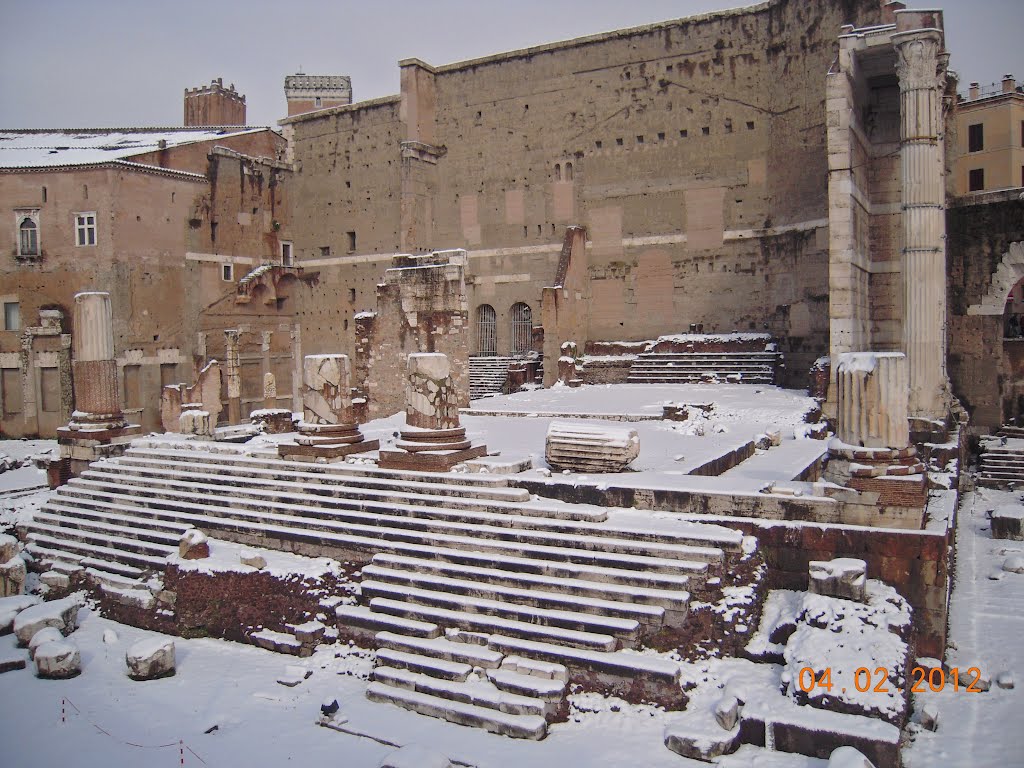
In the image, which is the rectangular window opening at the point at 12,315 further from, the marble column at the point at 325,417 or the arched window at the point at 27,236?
the marble column at the point at 325,417

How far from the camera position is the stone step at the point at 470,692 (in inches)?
239

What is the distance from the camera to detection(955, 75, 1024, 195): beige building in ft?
100

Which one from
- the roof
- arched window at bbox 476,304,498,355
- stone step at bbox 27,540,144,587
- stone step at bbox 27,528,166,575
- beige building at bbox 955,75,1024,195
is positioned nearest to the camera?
stone step at bbox 27,540,144,587

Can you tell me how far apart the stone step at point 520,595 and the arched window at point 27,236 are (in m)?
22.9

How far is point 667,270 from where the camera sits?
23906 millimetres

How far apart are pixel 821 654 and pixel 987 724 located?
1292mm

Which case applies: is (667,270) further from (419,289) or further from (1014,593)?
(1014,593)

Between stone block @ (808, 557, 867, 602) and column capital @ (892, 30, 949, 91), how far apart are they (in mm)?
10821

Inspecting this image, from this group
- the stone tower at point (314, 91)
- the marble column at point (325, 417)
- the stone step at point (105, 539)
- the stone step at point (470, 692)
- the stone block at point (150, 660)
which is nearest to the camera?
the stone step at point (470, 692)

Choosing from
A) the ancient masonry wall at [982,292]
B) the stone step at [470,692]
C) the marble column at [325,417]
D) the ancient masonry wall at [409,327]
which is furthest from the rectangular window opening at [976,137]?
the stone step at [470,692]

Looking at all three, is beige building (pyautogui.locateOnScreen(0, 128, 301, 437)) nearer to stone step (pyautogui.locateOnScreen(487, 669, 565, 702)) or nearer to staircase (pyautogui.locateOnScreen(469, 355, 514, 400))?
staircase (pyautogui.locateOnScreen(469, 355, 514, 400))

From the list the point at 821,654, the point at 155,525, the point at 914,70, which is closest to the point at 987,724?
the point at 821,654

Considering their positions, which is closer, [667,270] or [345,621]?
[345,621]
